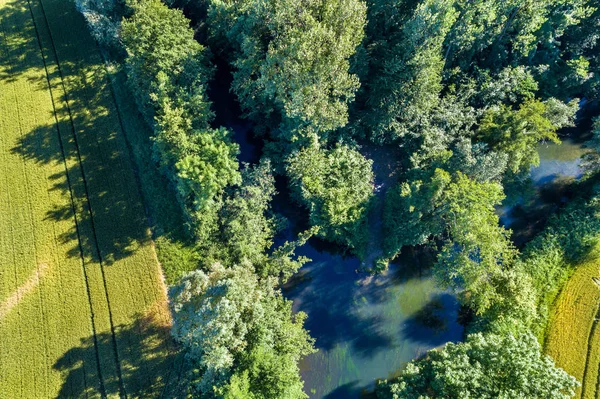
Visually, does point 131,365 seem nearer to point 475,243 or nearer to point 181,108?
point 181,108

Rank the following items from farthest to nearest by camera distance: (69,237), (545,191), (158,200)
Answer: (545,191) < (158,200) < (69,237)

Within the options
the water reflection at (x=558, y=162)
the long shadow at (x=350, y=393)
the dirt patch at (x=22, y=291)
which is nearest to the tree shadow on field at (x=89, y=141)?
the dirt patch at (x=22, y=291)

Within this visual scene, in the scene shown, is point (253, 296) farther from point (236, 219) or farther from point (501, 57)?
point (501, 57)

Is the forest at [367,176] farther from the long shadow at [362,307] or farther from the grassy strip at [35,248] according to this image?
the grassy strip at [35,248]

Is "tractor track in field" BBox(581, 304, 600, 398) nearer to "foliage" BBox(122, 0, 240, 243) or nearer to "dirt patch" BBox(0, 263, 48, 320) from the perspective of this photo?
"foliage" BBox(122, 0, 240, 243)

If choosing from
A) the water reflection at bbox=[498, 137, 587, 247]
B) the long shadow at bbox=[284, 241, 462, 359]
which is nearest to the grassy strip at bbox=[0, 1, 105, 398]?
the long shadow at bbox=[284, 241, 462, 359]

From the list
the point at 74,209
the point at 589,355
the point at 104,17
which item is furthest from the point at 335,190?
the point at 104,17
